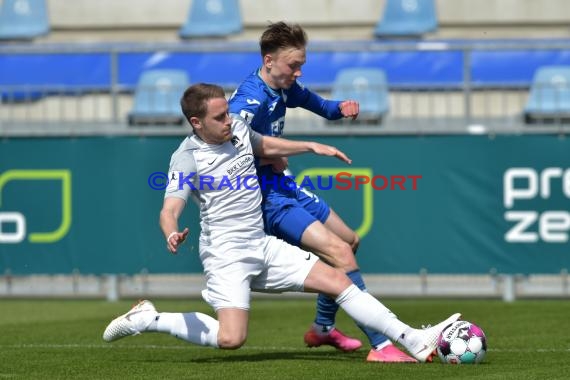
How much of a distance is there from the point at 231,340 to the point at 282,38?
6.78ft

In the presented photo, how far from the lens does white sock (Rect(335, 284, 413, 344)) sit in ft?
26.7

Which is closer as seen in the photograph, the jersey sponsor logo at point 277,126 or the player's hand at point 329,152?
the player's hand at point 329,152

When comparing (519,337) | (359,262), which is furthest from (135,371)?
(359,262)

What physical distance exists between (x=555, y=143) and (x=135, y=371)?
7.01 meters

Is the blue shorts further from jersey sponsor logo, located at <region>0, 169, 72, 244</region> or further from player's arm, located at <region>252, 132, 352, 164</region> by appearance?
jersey sponsor logo, located at <region>0, 169, 72, 244</region>

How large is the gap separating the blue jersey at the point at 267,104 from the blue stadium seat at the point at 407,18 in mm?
11181

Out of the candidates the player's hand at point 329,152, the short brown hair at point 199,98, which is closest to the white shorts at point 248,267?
the player's hand at point 329,152

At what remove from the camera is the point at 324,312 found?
9383 millimetres

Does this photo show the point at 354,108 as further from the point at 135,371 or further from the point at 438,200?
the point at 438,200

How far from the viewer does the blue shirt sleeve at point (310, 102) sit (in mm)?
9221

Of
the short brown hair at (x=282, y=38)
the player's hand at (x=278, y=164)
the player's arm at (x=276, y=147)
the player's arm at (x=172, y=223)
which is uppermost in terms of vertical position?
the short brown hair at (x=282, y=38)

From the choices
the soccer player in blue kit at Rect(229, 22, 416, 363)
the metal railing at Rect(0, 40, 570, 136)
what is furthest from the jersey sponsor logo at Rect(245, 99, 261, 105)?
the metal railing at Rect(0, 40, 570, 136)

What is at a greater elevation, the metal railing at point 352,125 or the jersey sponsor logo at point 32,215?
the metal railing at point 352,125

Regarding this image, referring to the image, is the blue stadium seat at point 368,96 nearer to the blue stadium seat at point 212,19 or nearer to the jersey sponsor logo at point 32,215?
the jersey sponsor logo at point 32,215
